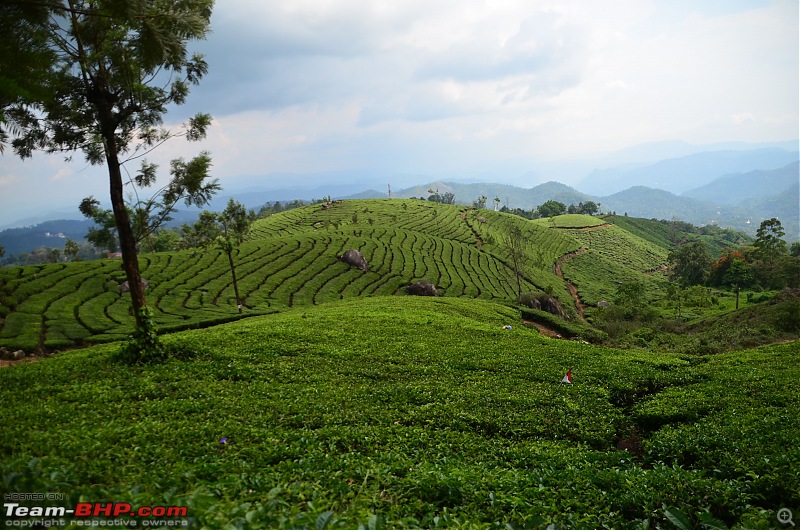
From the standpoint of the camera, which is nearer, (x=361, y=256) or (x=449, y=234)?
(x=361, y=256)

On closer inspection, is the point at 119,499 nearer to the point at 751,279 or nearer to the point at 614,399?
the point at 614,399

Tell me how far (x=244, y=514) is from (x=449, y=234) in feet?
346

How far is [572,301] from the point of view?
68625 millimetres

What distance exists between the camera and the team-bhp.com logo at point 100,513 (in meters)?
3.85

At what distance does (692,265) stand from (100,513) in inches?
4395

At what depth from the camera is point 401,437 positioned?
8.83 meters

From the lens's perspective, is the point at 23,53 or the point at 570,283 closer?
the point at 23,53

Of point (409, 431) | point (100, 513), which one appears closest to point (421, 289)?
point (409, 431)

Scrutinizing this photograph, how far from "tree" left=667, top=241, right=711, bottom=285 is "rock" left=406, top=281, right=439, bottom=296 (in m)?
67.6

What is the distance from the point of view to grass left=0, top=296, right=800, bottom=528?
218 inches

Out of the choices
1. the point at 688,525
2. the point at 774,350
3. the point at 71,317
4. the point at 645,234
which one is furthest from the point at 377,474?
the point at 645,234

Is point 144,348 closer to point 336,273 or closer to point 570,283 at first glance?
point 336,273

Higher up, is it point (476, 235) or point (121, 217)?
point (121, 217)

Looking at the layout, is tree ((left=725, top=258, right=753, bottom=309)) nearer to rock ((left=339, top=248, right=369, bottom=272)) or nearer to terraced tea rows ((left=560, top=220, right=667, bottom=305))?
terraced tea rows ((left=560, top=220, right=667, bottom=305))
